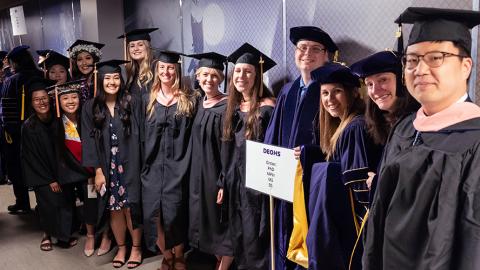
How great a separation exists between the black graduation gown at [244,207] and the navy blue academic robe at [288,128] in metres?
0.11

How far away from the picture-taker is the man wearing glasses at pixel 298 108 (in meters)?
2.22

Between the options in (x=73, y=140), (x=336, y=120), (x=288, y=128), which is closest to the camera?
(x=336, y=120)

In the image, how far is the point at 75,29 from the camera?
5.62 m

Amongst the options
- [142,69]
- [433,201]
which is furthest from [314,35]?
[142,69]

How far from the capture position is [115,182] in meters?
3.22

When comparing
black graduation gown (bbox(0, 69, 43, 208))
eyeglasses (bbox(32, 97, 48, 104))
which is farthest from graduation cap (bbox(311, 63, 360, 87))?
black graduation gown (bbox(0, 69, 43, 208))

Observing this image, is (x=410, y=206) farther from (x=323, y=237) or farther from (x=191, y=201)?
(x=191, y=201)

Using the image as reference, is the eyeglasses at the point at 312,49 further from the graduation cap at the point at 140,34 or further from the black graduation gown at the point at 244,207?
the graduation cap at the point at 140,34

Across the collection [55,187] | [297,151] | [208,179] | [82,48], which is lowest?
[55,187]

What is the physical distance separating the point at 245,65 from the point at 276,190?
79 centimetres

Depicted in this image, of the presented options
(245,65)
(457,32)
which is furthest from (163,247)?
(457,32)

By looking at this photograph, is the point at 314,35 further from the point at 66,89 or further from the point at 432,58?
the point at 66,89

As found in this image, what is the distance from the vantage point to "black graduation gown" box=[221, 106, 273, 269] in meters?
2.55

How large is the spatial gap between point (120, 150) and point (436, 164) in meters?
2.51
